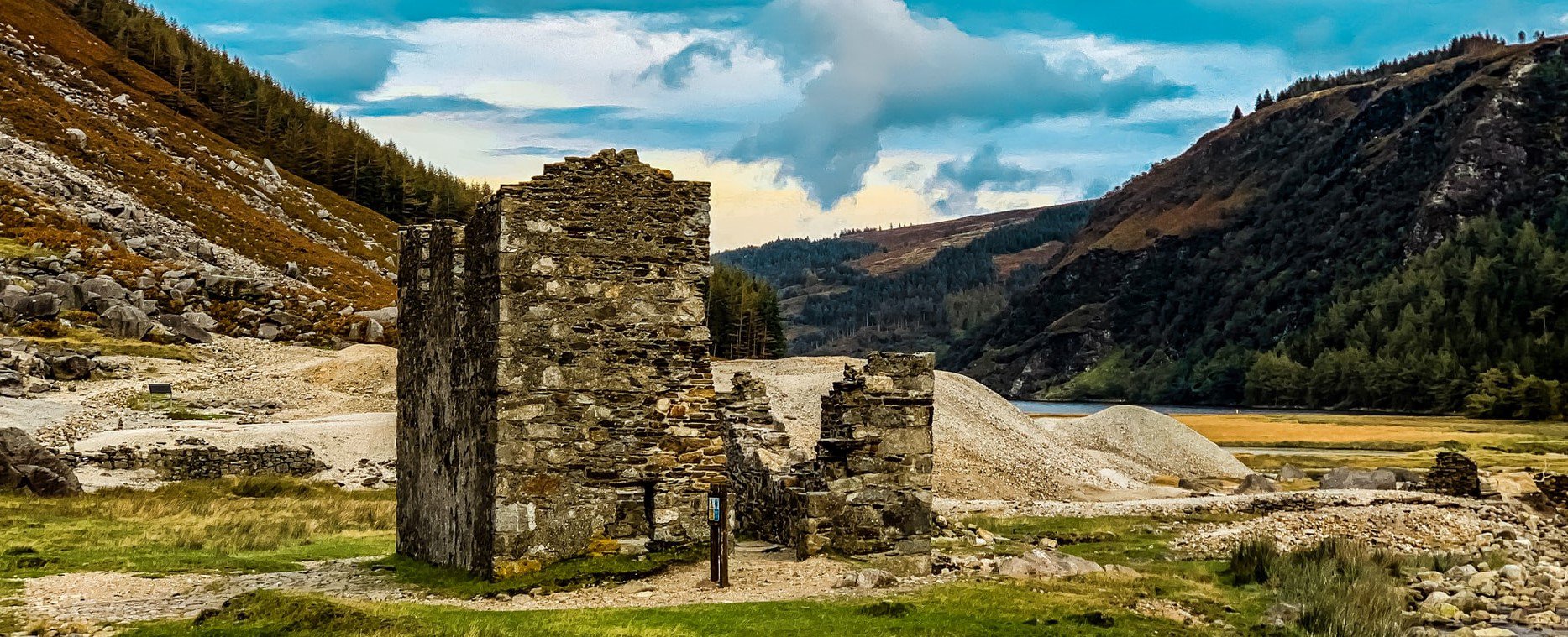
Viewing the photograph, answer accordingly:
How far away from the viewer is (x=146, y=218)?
87.6 m

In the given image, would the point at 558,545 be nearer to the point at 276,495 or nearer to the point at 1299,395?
the point at 276,495

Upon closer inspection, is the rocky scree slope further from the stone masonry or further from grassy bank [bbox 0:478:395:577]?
the stone masonry

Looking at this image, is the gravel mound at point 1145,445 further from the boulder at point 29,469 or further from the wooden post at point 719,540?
the wooden post at point 719,540

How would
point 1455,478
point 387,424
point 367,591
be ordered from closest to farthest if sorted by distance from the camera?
point 367,591 → point 1455,478 → point 387,424

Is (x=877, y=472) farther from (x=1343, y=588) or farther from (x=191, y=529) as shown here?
(x=191, y=529)

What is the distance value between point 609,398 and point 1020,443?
35156 mm

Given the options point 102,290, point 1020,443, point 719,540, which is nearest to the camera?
point 719,540

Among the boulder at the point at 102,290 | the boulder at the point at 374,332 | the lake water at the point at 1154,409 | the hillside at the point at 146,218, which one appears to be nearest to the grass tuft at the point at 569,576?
the hillside at the point at 146,218

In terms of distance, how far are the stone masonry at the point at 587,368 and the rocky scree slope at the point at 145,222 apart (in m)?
48.6

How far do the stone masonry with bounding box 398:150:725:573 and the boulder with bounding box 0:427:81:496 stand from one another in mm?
17092

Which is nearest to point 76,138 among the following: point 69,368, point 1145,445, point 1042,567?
point 69,368

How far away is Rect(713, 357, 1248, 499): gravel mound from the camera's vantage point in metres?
48.0

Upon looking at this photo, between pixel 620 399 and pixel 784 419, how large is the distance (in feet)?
92.4

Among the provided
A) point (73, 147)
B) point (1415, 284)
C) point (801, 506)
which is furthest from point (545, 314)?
point (1415, 284)
